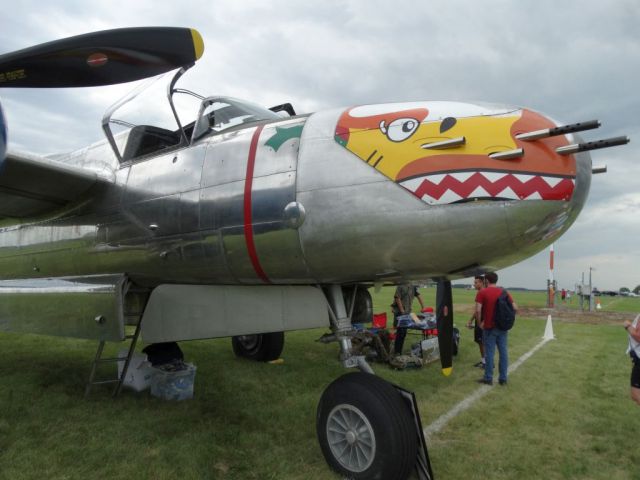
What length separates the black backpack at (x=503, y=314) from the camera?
689 centimetres

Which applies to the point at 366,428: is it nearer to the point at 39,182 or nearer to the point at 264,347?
the point at 39,182

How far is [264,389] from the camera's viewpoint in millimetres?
5941

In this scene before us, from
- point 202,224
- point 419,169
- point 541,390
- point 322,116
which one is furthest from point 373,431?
point 541,390

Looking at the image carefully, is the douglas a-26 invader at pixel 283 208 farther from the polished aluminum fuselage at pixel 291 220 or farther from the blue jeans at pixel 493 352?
the blue jeans at pixel 493 352

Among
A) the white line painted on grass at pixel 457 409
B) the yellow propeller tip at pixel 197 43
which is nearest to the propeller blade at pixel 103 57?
the yellow propeller tip at pixel 197 43

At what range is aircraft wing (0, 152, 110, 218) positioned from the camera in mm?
4281

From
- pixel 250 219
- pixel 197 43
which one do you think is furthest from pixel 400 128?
pixel 197 43

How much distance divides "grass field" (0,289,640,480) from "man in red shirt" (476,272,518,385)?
29cm

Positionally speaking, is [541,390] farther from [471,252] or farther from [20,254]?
[20,254]

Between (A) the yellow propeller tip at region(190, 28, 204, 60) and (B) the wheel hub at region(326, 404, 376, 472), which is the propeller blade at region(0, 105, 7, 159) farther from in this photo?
(B) the wheel hub at region(326, 404, 376, 472)

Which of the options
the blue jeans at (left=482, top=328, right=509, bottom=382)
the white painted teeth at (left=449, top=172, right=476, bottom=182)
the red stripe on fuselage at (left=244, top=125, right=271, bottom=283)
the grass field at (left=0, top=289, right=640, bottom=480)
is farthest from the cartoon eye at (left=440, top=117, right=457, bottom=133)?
the blue jeans at (left=482, top=328, right=509, bottom=382)

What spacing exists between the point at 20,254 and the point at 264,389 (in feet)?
11.8

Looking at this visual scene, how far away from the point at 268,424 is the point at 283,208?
248 centimetres

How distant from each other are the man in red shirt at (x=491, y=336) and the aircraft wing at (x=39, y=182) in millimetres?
5556
